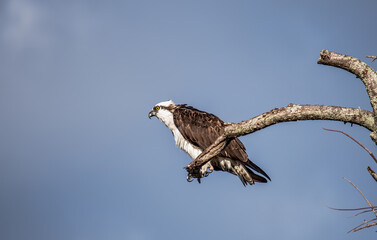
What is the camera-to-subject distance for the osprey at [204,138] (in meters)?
9.51

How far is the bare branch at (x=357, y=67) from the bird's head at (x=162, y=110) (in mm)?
6806

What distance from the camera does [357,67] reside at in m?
4.67

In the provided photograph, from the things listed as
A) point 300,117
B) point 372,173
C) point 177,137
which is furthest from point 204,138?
point 372,173

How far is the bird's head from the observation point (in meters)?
11.5

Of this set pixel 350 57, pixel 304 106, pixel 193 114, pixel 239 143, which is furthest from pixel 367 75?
pixel 193 114

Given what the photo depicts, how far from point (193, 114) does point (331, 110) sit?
6.12 m

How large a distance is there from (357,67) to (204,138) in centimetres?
583

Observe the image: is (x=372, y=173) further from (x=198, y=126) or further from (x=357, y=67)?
(x=198, y=126)

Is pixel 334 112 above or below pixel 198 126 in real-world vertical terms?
below

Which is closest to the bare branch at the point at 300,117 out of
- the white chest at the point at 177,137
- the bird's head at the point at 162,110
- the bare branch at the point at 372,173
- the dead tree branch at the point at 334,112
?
the dead tree branch at the point at 334,112

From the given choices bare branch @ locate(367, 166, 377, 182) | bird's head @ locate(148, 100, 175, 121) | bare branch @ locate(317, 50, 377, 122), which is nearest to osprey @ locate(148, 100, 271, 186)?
bird's head @ locate(148, 100, 175, 121)

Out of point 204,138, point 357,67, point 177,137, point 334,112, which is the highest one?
point 177,137

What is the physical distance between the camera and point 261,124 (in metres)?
5.20

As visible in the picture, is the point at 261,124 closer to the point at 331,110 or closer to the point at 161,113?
the point at 331,110
